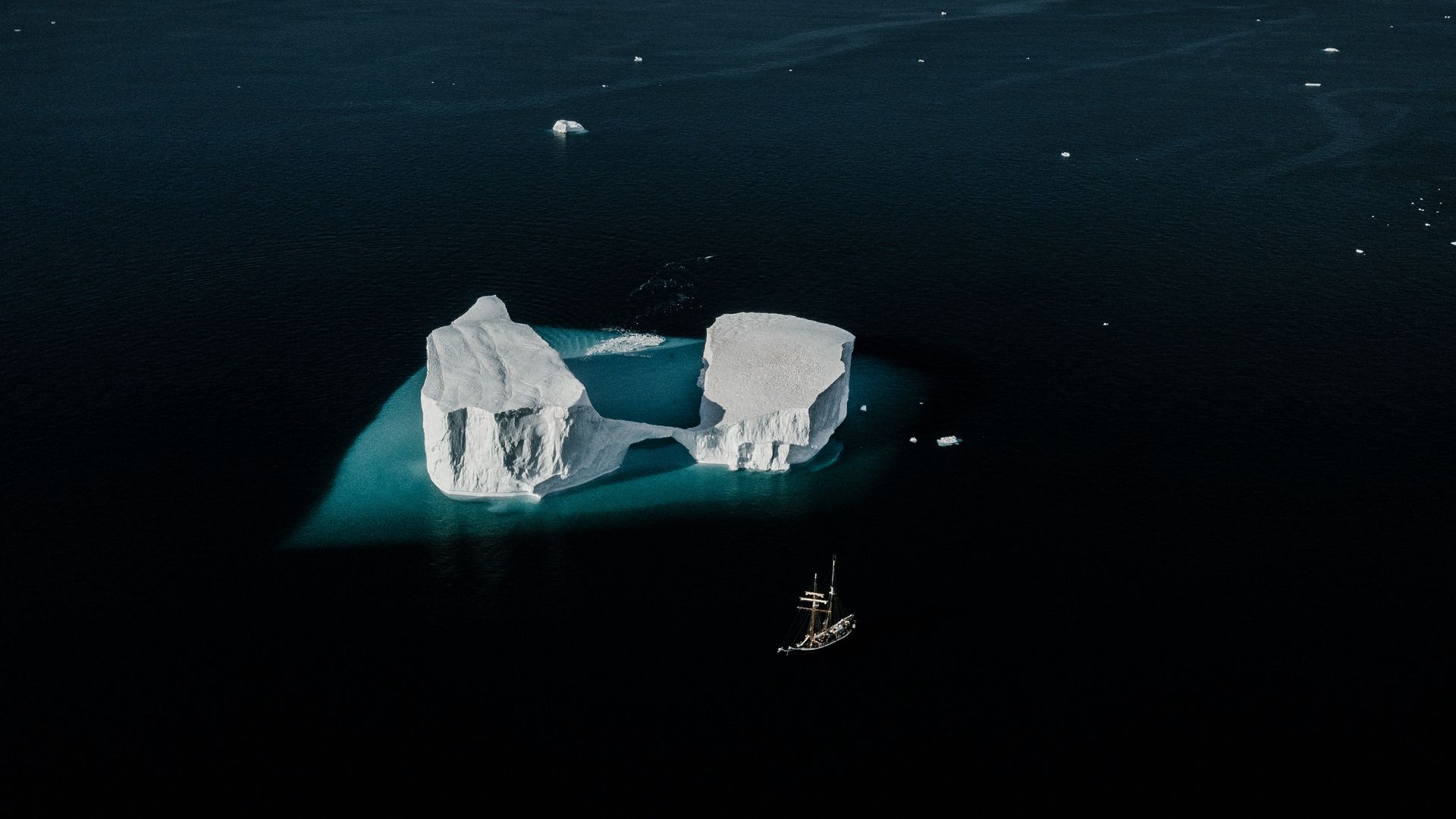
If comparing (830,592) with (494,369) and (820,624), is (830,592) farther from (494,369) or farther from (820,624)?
(494,369)

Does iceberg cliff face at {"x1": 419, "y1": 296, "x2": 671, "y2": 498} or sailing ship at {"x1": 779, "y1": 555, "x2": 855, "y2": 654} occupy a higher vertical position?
iceberg cliff face at {"x1": 419, "y1": 296, "x2": 671, "y2": 498}

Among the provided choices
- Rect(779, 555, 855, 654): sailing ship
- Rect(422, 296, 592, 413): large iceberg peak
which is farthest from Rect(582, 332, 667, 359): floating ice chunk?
Rect(779, 555, 855, 654): sailing ship

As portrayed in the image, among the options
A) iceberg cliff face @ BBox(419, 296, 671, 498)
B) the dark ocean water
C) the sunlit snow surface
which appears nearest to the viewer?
the dark ocean water

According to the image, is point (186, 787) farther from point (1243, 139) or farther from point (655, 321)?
point (1243, 139)

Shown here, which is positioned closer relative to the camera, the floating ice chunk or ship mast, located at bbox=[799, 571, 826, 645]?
ship mast, located at bbox=[799, 571, 826, 645]

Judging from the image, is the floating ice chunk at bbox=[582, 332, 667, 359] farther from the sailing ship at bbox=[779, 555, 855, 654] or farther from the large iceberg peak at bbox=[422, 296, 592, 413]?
the sailing ship at bbox=[779, 555, 855, 654]

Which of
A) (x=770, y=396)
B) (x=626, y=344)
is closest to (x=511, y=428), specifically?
(x=770, y=396)

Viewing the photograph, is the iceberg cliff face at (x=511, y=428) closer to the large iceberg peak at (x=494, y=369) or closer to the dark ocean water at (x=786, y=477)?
the large iceberg peak at (x=494, y=369)
